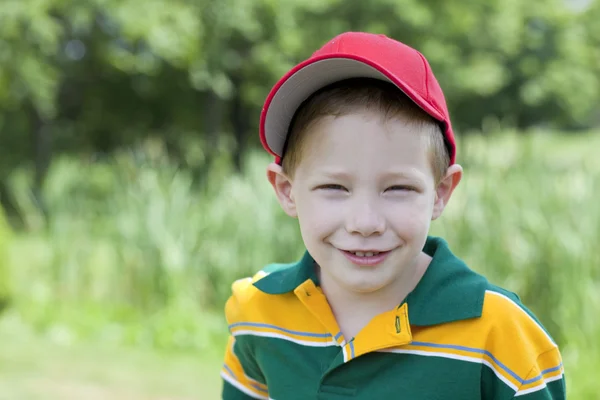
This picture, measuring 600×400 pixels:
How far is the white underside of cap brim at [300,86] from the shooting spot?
134 centimetres

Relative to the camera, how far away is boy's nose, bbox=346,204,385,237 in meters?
1.31

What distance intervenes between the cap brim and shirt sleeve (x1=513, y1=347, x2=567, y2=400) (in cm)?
50

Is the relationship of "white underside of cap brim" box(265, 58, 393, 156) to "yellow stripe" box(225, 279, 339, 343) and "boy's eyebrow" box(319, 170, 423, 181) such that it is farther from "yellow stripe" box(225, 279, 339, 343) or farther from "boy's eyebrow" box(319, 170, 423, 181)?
"yellow stripe" box(225, 279, 339, 343)

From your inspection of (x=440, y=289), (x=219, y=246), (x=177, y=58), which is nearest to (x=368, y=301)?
(x=440, y=289)

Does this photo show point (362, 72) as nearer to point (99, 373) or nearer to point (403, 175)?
point (403, 175)

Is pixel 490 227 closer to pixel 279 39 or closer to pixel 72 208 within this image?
pixel 72 208

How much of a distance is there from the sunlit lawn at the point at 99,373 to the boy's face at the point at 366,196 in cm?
314

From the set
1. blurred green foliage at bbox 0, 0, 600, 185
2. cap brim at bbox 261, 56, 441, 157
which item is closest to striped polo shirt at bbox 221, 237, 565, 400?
cap brim at bbox 261, 56, 441, 157

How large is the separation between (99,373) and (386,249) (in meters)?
3.72

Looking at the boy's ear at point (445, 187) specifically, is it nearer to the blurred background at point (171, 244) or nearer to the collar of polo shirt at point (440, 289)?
the collar of polo shirt at point (440, 289)

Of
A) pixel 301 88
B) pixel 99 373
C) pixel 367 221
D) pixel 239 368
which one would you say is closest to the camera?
pixel 367 221

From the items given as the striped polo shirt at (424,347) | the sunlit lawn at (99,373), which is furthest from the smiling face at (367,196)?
the sunlit lawn at (99,373)

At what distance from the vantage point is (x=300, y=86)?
1.40m

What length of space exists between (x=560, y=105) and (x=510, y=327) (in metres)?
30.1
